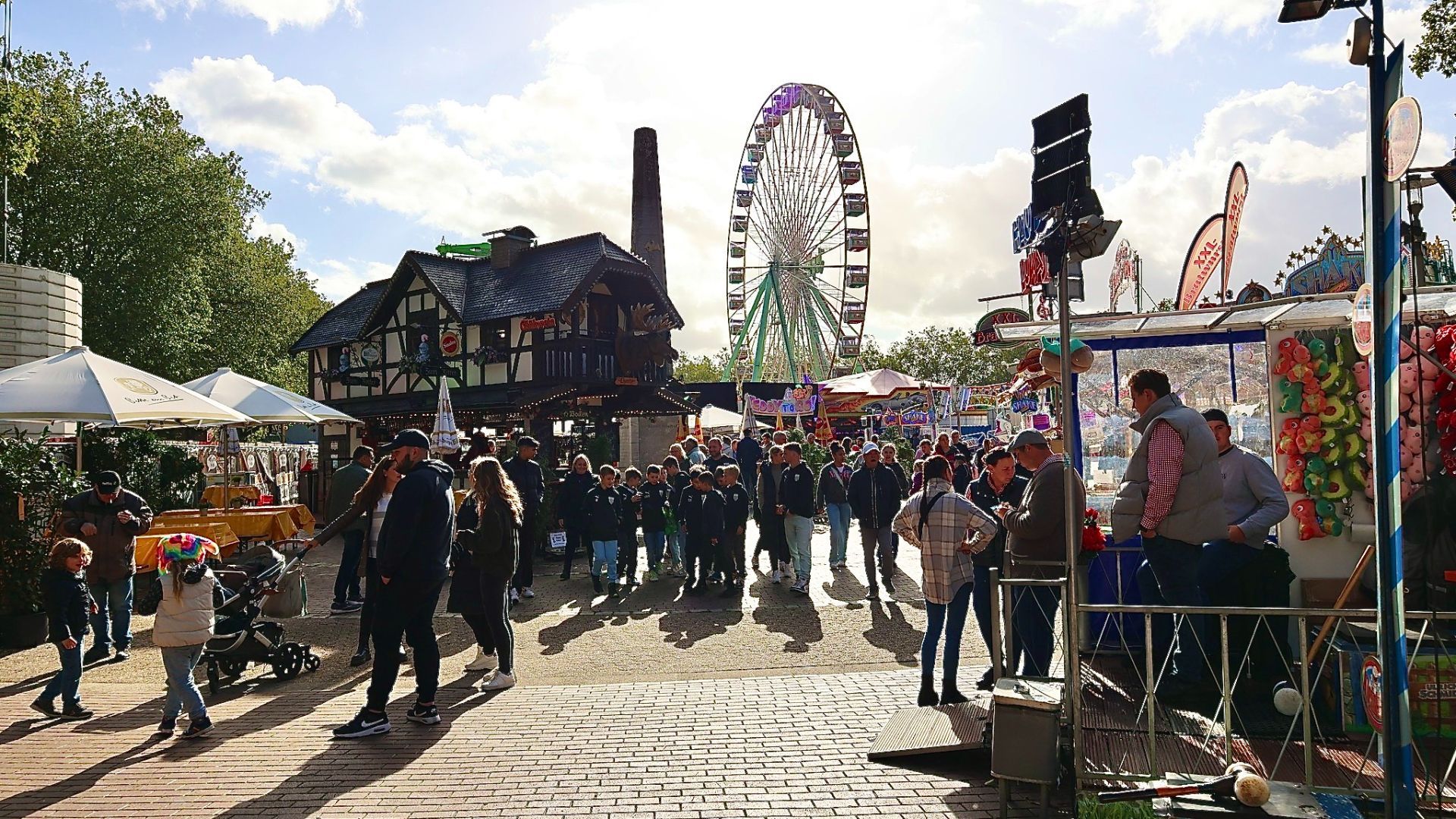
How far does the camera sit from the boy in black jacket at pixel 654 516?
494 inches

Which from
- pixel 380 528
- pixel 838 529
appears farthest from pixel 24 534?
pixel 838 529

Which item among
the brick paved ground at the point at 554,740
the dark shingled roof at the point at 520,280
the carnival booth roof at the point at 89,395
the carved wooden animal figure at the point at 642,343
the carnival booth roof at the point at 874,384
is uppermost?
the dark shingled roof at the point at 520,280

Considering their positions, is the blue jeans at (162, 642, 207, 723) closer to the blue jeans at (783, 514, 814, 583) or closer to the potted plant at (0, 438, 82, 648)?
the potted plant at (0, 438, 82, 648)

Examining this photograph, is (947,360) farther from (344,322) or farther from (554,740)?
(554,740)

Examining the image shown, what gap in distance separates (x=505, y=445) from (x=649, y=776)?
18.0m

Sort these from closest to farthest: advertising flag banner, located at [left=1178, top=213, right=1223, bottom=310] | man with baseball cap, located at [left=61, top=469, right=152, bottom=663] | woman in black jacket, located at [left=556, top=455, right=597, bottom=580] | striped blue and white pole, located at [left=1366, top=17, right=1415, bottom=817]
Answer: striped blue and white pole, located at [left=1366, top=17, right=1415, bottom=817]
man with baseball cap, located at [left=61, top=469, right=152, bottom=663]
advertising flag banner, located at [left=1178, top=213, right=1223, bottom=310]
woman in black jacket, located at [left=556, top=455, right=597, bottom=580]

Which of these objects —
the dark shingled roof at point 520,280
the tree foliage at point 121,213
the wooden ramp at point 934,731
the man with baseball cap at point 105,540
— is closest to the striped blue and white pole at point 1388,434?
the wooden ramp at point 934,731

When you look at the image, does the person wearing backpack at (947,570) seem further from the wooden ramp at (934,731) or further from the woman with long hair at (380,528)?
the woman with long hair at (380,528)

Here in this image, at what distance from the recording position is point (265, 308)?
129 ft

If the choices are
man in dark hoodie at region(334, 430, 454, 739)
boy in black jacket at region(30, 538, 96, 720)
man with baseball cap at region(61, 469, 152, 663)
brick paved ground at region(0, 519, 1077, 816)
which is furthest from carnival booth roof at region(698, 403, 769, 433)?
man in dark hoodie at region(334, 430, 454, 739)

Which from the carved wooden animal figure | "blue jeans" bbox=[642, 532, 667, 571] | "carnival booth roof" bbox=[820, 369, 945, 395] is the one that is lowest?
"blue jeans" bbox=[642, 532, 667, 571]

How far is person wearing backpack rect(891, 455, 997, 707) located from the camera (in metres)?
6.44

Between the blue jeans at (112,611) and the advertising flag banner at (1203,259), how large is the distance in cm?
1001

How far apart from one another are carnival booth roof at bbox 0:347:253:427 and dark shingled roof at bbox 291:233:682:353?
37.5 ft
